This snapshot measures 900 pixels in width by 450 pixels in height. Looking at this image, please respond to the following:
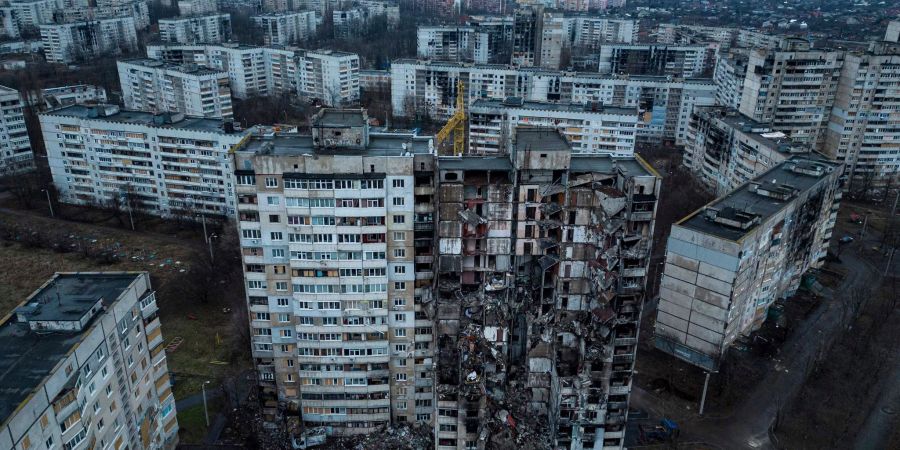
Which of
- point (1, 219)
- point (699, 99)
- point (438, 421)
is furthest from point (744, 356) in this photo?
point (1, 219)

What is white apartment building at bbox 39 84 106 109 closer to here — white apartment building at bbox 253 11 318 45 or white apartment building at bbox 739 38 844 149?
white apartment building at bbox 253 11 318 45

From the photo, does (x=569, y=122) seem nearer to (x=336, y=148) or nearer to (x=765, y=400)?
(x=765, y=400)

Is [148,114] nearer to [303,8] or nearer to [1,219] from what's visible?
[1,219]

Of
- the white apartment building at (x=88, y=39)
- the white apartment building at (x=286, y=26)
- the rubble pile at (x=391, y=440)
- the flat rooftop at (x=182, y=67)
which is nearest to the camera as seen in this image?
the rubble pile at (x=391, y=440)

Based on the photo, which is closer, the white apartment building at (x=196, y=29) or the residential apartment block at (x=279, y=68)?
the residential apartment block at (x=279, y=68)

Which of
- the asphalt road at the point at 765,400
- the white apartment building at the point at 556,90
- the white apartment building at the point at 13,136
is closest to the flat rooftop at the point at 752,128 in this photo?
the white apartment building at the point at 556,90

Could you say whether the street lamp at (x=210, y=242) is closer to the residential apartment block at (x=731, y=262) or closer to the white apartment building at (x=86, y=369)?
the white apartment building at (x=86, y=369)

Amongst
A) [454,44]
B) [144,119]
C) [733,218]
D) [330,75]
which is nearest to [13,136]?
[144,119]

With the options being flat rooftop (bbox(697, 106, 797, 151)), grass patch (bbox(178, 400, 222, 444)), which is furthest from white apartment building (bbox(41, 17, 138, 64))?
flat rooftop (bbox(697, 106, 797, 151))
